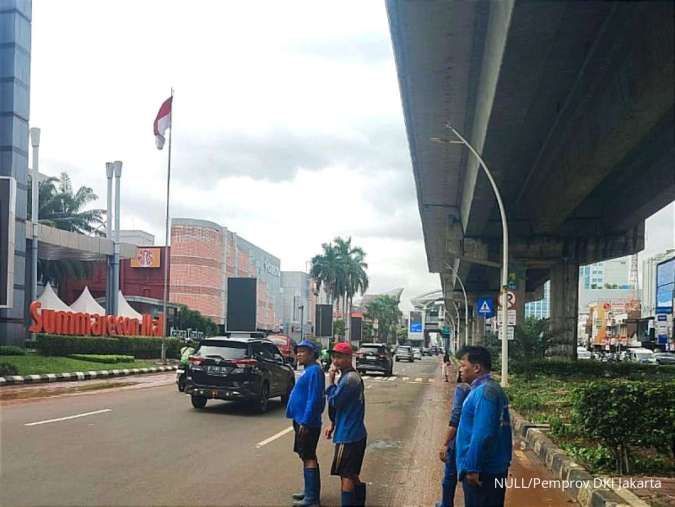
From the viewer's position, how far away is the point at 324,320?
7700 cm

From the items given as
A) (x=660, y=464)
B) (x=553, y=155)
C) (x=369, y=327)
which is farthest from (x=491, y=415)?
(x=369, y=327)

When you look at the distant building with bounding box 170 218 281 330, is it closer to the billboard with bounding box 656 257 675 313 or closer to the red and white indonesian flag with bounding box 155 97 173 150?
the red and white indonesian flag with bounding box 155 97 173 150

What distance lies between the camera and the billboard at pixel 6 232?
79.0 ft

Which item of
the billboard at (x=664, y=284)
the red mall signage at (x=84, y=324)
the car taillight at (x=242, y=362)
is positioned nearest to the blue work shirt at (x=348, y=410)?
the car taillight at (x=242, y=362)

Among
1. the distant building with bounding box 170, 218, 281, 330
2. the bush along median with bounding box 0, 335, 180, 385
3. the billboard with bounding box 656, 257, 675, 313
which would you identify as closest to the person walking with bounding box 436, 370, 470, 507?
the bush along median with bounding box 0, 335, 180, 385

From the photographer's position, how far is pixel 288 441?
1189 centimetres

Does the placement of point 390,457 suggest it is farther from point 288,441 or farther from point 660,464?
point 660,464

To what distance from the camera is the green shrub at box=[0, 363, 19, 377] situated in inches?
945

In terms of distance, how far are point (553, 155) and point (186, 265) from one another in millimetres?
51535

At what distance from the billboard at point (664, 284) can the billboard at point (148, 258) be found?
153ft

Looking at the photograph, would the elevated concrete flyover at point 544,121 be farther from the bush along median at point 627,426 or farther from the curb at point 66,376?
the curb at point 66,376

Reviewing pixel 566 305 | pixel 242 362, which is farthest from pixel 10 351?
pixel 566 305

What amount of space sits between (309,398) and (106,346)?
34.0 metres

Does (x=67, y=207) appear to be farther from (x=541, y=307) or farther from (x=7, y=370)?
(x=541, y=307)
